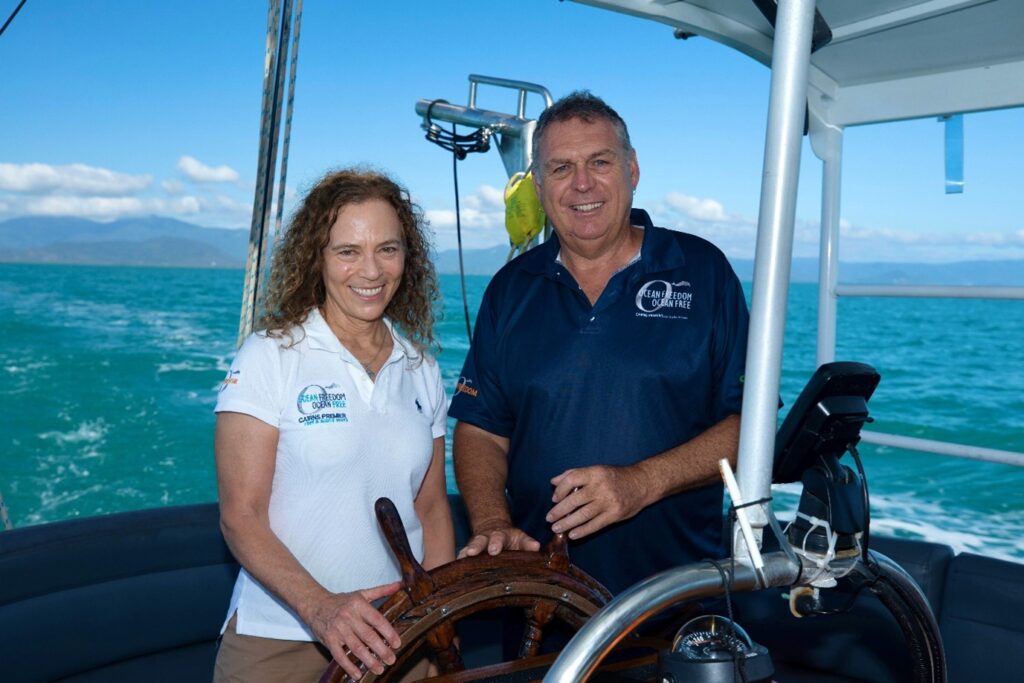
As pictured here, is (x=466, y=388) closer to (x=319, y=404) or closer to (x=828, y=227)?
(x=319, y=404)

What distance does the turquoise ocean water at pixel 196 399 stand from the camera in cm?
1336

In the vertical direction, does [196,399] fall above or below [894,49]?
below

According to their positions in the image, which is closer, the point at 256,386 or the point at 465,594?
the point at 465,594

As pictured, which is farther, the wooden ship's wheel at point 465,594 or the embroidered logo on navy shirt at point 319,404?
the embroidered logo on navy shirt at point 319,404

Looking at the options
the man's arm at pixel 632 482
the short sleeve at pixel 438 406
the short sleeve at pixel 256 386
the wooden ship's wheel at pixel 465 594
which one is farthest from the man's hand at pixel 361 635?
the short sleeve at pixel 438 406

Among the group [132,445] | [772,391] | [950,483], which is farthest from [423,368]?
[132,445]

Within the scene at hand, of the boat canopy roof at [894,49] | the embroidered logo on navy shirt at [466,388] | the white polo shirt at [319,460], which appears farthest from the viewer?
the boat canopy roof at [894,49]

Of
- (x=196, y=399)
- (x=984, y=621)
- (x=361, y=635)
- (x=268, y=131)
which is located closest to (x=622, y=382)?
(x=361, y=635)

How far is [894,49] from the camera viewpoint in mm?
2139

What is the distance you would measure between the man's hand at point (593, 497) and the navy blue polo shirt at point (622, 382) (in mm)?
177

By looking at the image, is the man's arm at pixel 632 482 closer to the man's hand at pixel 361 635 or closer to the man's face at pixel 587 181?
the man's hand at pixel 361 635

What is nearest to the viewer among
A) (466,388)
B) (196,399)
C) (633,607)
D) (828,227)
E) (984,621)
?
(633,607)

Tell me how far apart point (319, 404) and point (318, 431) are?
40 millimetres

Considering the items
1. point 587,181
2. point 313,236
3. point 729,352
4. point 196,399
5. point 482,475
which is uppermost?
point 587,181
